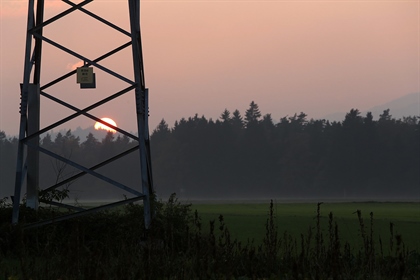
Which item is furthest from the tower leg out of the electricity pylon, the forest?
the forest

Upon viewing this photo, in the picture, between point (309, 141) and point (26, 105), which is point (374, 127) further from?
point (26, 105)

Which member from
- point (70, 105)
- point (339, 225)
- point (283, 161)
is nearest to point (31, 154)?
point (70, 105)

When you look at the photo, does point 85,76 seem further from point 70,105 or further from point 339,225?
point 339,225

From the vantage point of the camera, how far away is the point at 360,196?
152875 millimetres

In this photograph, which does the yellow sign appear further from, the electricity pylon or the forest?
the forest

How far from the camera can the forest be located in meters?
151

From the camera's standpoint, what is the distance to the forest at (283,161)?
15125 cm

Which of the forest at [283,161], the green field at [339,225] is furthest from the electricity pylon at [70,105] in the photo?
the forest at [283,161]

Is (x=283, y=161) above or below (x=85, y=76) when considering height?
above

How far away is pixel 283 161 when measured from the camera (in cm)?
16700

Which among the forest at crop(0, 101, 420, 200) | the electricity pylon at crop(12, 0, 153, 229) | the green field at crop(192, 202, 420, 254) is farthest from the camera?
the forest at crop(0, 101, 420, 200)

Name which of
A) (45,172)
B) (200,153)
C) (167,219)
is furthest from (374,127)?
(167,219)

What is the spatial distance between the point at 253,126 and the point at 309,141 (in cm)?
1190

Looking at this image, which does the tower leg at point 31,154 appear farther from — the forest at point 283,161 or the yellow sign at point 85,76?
the forest at point 283,161
